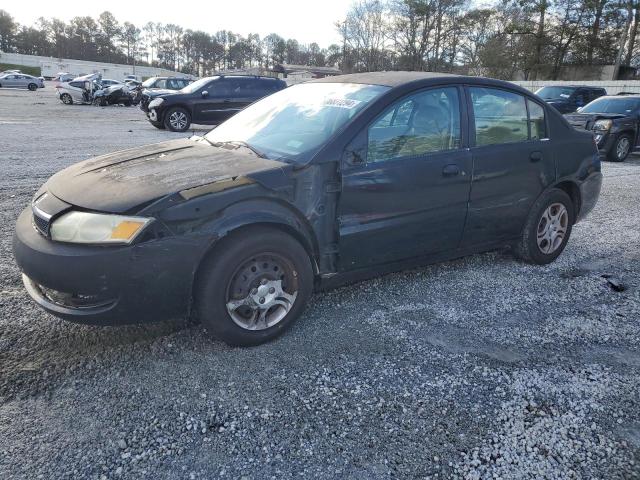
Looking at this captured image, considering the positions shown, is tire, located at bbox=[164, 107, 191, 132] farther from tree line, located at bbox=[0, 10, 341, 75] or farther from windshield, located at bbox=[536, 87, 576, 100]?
tree line, located at bbox=[0, 10, 341, 75]

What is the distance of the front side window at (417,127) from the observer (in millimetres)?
3248

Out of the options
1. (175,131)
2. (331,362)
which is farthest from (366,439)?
(175,131)

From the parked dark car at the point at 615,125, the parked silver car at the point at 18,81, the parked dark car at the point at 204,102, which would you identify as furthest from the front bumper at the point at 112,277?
the parked silver car at the point at 18,81

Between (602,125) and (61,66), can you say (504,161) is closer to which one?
(602,125)

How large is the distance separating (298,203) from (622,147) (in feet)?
37.2

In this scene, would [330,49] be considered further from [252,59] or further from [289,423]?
[289,423]

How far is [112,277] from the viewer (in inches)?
96.0

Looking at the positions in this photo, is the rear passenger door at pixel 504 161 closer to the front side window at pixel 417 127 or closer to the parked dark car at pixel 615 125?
the front side window at pixel 417 127

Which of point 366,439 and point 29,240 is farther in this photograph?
point 29,240

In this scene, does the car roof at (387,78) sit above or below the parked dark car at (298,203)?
above

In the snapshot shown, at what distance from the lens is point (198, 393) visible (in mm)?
2475

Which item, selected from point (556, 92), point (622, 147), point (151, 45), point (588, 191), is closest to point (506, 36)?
point (556, 92)

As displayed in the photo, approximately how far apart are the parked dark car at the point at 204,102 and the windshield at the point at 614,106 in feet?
30.6

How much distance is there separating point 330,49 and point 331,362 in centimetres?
6683
